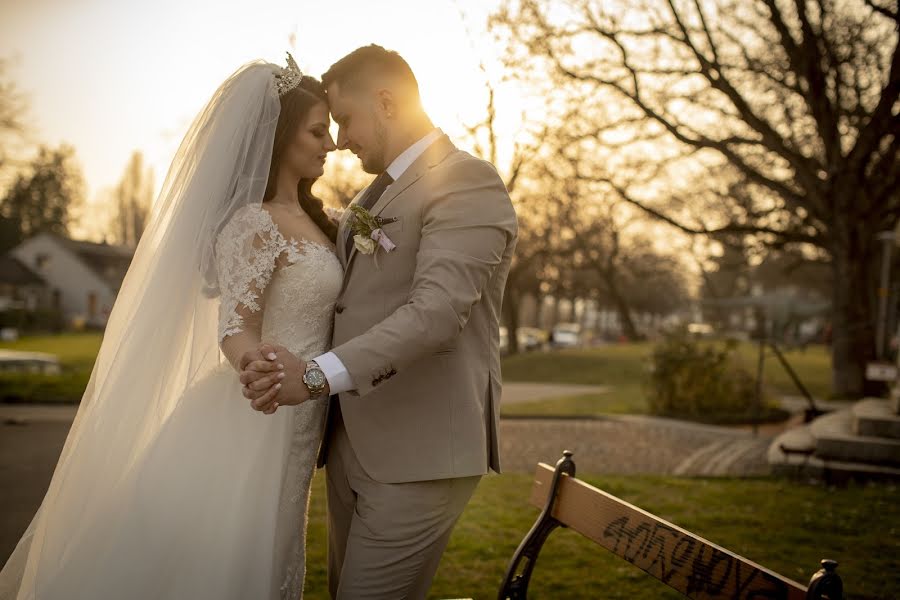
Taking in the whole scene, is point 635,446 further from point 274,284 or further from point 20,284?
point 20,284

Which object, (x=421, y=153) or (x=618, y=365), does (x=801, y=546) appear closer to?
(x=421, y=153)

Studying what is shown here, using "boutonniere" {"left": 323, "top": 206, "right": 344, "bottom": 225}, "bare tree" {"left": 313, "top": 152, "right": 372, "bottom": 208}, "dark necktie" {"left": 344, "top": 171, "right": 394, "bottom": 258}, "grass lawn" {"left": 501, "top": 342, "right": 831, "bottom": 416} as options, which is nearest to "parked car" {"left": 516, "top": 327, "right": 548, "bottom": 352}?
"grass lawn" {"left": 501, "top": 342, "right": 831, "bottom": 416}

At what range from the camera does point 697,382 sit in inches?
639

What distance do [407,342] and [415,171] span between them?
0.70 metres

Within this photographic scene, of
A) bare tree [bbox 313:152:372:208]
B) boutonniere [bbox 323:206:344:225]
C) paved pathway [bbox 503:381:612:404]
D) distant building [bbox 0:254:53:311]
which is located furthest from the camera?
distant building [bbox 0:254:53:311]

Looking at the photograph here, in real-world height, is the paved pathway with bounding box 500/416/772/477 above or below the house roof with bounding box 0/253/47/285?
below

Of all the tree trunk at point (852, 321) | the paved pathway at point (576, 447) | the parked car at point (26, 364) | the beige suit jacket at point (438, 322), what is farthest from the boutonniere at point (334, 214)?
the parked car at point (26, 364)

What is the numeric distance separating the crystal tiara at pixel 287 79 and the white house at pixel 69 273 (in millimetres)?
61684

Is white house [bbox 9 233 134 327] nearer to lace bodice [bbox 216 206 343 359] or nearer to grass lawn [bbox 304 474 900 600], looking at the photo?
grass lawn [bbox 304 474 900 600]

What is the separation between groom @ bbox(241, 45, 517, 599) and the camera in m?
2.51

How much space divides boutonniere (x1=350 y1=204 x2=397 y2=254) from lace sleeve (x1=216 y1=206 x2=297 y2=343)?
0.47 meters

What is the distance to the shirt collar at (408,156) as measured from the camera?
2.94m

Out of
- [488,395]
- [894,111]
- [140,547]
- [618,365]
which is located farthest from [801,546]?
[618,365]

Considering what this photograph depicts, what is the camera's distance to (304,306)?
322 centimetres
